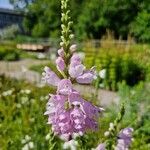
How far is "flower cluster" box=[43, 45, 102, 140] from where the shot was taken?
5.45ft

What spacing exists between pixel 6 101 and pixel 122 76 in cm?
784

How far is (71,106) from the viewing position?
1715 millimetres

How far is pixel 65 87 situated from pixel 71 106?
0.06m

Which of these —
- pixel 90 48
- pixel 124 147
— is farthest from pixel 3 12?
pixel 124 147

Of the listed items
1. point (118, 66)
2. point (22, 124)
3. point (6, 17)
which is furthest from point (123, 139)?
point (6, 17)

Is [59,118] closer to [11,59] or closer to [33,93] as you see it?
[33,93]

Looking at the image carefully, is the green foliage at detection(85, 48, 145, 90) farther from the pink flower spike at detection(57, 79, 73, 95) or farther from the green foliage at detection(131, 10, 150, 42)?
the pink flower spike at detection(57, 79, 73, 95)

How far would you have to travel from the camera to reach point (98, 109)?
1.73 metres

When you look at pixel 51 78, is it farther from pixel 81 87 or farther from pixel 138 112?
pixel 81 87

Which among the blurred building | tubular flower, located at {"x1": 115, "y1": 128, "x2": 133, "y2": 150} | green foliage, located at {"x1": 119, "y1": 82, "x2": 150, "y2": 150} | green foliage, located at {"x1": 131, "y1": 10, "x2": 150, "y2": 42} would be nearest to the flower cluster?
tubular flower, located at {"x1": 115, "y1": 128, "x2": 133, "y2": 150}

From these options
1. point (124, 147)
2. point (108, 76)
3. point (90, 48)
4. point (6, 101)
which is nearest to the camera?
point (124, 147)

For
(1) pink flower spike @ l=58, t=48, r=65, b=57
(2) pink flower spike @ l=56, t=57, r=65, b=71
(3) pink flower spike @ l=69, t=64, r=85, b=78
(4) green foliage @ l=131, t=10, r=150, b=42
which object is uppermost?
(4) green foliage @ l=131, t=10, r=150, b=42

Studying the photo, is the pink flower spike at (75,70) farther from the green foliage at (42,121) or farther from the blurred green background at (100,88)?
the green foliage at (42,121)

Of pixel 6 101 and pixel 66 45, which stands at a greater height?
pixel 66 45
